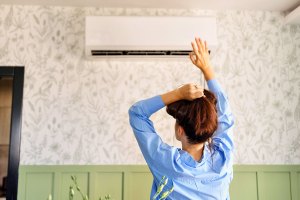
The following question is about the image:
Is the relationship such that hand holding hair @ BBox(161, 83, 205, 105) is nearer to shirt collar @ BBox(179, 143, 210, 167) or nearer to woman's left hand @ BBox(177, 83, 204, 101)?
woman's left hand @ BBox(177, 83, 204, 101)

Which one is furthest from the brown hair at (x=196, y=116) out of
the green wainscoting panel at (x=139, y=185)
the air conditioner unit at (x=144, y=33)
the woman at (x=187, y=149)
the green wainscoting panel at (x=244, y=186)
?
the green wainscoting panel at (x=244, y=186)

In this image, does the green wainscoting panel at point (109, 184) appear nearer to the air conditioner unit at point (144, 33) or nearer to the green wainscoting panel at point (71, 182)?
the green wainscoting panel at point (71, 182)

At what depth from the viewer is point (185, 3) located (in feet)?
9.43

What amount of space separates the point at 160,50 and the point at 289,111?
1238 millimetres

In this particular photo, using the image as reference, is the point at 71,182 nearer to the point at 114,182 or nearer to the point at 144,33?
the point at 114,182

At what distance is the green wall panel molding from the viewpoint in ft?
8.90

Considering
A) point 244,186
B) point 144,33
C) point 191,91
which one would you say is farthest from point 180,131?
point 244,186

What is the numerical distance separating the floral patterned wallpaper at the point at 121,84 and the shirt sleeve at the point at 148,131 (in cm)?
165

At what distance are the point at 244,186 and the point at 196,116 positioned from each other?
1932 millimetres

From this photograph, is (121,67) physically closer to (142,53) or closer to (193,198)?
(142,53)

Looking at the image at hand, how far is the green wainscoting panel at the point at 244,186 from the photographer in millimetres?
2820

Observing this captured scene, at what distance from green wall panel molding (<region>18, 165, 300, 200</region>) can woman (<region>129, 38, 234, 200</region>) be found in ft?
5.18

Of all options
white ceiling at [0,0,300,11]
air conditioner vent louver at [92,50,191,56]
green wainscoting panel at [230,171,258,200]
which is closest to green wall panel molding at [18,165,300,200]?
green wainscoting panel at [230,171,258,200]

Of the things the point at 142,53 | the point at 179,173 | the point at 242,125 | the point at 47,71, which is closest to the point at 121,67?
the point at 142,53
